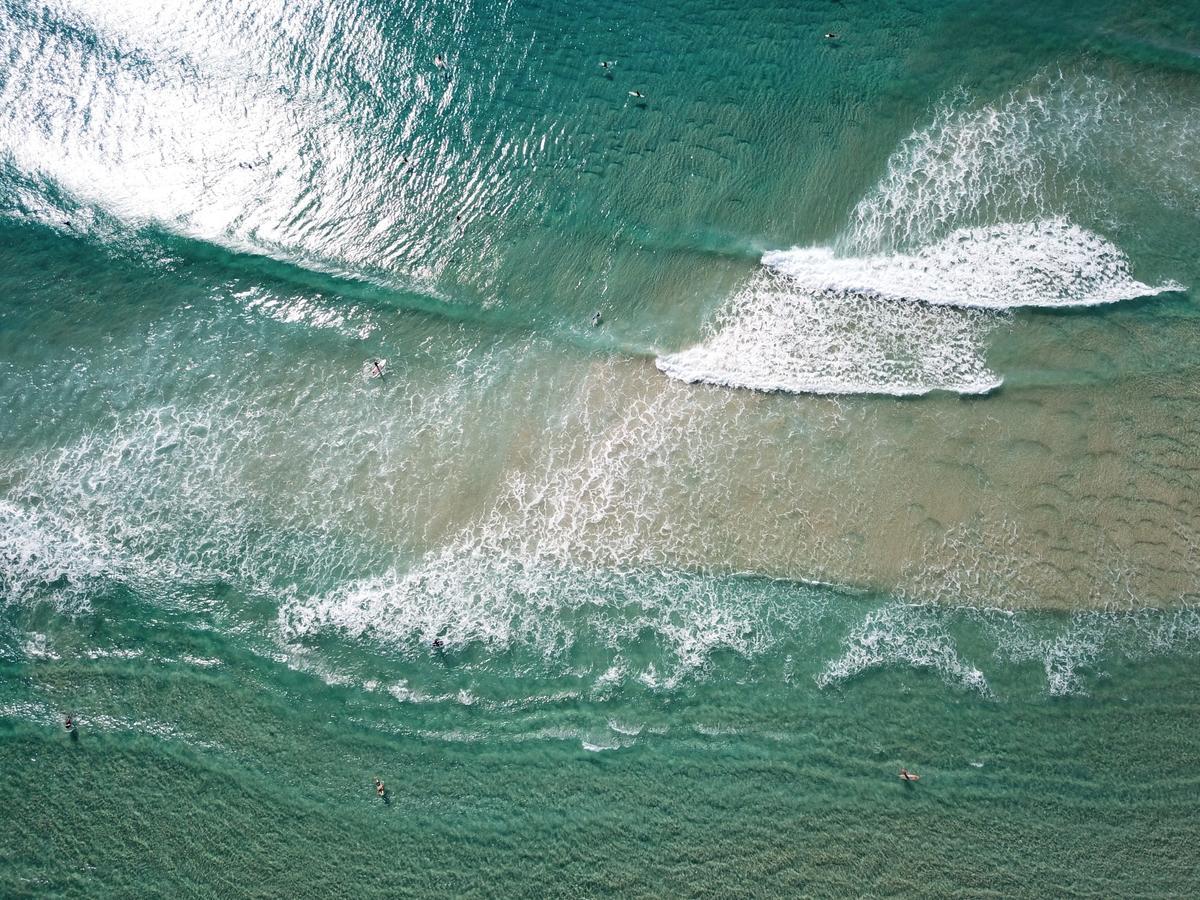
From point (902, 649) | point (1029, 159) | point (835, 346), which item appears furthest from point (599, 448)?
point (1029, 159)

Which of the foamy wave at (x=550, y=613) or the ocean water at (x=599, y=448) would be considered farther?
the foamy wave at (x=550, y=613)

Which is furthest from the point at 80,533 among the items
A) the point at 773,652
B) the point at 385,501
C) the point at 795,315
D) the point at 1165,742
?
the point at 1165,742

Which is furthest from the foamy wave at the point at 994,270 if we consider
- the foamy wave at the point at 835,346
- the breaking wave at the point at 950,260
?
the foamy wave at the point at 835,346

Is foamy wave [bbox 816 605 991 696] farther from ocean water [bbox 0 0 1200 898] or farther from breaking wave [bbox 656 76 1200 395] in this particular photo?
breaking wave [bbox 656 76 1200 395]

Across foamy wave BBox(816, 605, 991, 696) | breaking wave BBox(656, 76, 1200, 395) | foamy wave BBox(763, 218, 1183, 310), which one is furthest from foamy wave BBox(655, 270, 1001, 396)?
foamy wave BBox(816, 605, 991, 696)

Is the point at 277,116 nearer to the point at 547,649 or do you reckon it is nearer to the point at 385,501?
the point at 385,501

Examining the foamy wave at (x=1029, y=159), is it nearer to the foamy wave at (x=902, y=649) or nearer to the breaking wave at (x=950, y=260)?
the breaking wave at (x=950, y=260)
